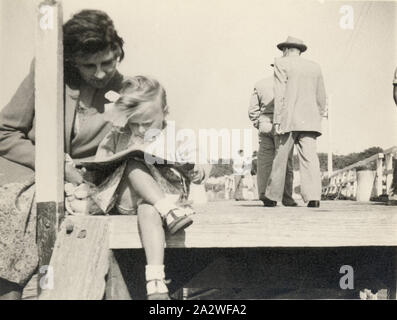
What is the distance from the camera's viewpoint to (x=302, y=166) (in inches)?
123

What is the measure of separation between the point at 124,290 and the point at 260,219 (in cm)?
61

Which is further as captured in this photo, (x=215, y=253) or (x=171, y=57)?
(x=171, y=57)

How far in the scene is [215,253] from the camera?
262cm

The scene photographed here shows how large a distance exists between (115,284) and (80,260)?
0.62 ft

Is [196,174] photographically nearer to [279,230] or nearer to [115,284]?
[279,230]

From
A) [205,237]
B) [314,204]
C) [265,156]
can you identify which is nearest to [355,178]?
[265,156]

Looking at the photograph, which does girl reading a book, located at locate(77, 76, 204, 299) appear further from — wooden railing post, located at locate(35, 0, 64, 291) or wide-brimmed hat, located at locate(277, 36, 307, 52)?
wide-brimmed hat, located at locate(277, 36, 307, 52)

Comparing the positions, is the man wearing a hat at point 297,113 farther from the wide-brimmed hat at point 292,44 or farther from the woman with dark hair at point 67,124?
the woman with dark hair at point 67,124

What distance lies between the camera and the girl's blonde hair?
261cm

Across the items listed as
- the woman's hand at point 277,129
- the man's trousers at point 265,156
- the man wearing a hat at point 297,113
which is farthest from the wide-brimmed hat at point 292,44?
the man's trousers at point 265,156

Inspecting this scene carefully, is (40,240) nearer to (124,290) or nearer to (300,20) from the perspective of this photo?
(124,290)

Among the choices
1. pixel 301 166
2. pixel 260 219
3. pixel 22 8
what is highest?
pixel 22 8

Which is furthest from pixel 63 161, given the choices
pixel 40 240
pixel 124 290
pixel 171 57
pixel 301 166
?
pixel 301 166

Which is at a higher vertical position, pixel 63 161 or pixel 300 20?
pixel 300 20
